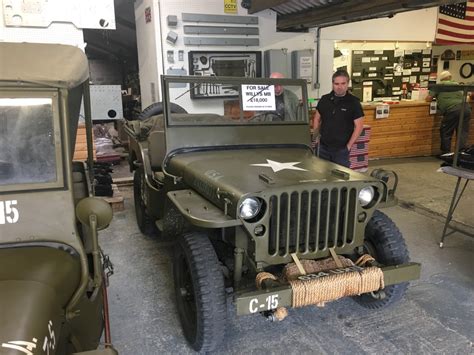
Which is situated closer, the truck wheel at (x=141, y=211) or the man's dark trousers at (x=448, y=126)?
the truck wheel at (x=141, y=211)

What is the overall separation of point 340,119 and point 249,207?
240 cm

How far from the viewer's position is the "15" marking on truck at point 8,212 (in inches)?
71.1

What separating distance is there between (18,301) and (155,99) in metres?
5.94

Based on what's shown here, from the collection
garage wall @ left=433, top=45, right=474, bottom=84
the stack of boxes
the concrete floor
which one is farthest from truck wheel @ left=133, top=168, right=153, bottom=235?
garage wall @ left=433, top=45, right=474, bottom=84

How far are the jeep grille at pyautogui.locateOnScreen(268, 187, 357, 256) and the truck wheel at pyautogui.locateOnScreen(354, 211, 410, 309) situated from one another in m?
0.32

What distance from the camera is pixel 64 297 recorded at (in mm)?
1622

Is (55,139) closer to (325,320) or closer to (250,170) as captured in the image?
(250,170)

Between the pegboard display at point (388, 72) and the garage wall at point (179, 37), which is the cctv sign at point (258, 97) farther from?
the pegboard display at point (388, 72)

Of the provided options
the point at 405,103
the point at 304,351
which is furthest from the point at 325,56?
the point at 304,351

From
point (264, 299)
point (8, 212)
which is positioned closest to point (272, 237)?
point (264, 299)

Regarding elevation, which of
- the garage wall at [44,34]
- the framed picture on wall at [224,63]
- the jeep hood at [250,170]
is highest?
the garage wall at [44,34]

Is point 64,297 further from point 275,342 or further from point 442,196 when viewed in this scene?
point 442,196

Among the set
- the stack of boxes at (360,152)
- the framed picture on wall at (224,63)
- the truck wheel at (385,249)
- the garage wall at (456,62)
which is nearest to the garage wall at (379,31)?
the framed picture on wall at (224,63)

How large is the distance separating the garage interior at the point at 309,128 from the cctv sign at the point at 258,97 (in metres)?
1.49
